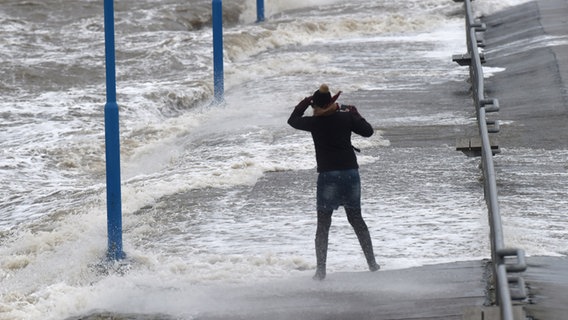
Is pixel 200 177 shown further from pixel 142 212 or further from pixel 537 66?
pixel 537 66

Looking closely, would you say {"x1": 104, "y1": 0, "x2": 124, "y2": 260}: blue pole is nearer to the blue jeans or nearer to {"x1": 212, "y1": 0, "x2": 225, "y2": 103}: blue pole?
the blue jeans

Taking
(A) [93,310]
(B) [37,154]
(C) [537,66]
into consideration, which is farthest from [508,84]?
(A) [93,310]

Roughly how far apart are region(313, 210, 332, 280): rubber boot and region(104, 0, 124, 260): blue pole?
1.81 m

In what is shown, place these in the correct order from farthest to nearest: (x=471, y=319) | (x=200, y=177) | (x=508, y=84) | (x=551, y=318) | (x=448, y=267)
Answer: (x=508, y=84) < (x=200, y=177) < (x=448, y=267) < (x=551, y=318) < (x=471, y=319)

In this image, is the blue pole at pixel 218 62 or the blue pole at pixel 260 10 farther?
the blue pole at pixel 260 10

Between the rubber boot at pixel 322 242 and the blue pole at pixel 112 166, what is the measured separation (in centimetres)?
181

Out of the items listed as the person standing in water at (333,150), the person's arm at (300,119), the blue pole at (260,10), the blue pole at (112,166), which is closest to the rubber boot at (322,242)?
the person standing in water at (333,150)

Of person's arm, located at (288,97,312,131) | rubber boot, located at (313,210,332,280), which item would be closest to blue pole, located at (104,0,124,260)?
person's arm, located at (288,97,312,131)

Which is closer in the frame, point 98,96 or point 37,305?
point 37,305

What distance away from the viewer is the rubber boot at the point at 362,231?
8.71 meters

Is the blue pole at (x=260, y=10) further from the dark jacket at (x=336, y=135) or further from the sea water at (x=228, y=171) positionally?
the dark jacket at (x=336, y=135)

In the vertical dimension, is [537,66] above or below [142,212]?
above

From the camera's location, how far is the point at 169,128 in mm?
17219

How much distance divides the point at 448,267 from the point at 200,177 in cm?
440
